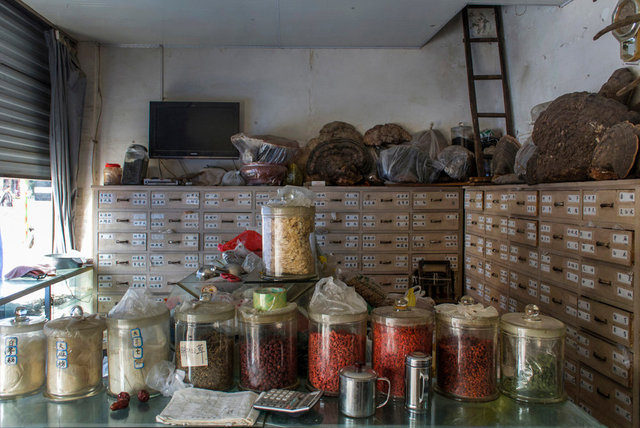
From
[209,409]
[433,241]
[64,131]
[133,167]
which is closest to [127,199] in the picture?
[133,167]

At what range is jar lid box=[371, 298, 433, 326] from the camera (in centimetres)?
133

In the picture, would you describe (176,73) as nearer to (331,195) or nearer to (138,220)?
(138,220)

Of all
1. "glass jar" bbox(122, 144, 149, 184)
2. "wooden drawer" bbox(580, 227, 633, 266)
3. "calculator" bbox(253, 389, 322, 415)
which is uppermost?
"glass jar" bbox(122, 144, 149, 184)

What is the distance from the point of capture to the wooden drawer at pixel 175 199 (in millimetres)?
4551

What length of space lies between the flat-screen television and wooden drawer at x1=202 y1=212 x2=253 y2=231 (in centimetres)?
76

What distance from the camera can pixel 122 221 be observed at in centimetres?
457

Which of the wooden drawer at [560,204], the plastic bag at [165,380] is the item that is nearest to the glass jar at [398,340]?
the plastic bag at [165,380]

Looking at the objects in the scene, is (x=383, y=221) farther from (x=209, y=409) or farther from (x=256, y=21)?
(x=209, y=409)

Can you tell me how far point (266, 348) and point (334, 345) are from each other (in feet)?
A: 0.67

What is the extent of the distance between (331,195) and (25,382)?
3.38m

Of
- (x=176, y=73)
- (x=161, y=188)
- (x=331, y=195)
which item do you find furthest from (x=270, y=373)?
(x=176, y=73)

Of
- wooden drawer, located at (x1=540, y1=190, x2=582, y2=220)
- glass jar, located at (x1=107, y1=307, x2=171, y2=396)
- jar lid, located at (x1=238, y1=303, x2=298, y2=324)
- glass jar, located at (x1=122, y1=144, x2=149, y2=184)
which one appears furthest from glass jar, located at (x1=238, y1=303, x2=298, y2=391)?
glass jar, located at (x1=122, y1=144, x2=149, y2=184)

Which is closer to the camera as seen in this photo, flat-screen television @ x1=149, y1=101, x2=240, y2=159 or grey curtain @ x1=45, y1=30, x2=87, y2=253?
grey curtain @ x1=45, y1=30, x2=87, y2=253

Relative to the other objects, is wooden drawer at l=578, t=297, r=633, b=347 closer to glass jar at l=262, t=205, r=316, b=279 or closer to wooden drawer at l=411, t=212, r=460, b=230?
glass jar at l=262, t=205, r=316, b=279
